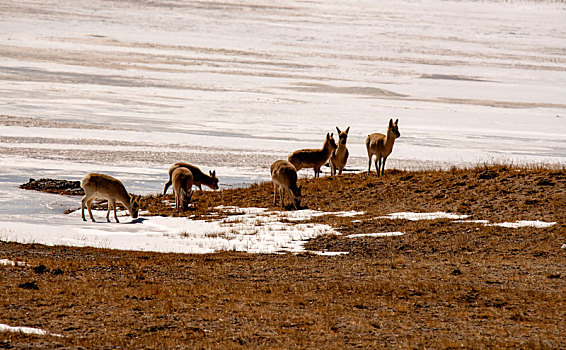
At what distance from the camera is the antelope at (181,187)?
20.5m

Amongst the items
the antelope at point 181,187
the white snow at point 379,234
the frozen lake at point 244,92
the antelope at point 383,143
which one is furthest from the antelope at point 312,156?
the white snow at point 379,234

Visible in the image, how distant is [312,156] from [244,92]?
25.2 metres

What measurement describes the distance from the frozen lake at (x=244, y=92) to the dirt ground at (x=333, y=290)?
26.4ft

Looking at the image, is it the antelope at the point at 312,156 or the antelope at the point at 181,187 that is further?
the antelope at the point at 312,156

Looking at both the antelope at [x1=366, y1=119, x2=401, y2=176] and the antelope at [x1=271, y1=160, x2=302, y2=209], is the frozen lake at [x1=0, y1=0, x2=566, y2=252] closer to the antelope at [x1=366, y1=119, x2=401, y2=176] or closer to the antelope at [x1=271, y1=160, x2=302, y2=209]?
the antelope at [x1=366, y1=119, x2=401, y2=176]

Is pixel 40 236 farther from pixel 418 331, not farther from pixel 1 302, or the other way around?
pixel 418 331

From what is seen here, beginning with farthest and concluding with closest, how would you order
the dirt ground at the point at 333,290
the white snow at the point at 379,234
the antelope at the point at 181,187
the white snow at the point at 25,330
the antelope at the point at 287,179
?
1. the antelope at the point at 181,187
2. the antelope at the point at 287,179
3. the white snow at the point at 379,234
4. the dirt ground at the point at 333,290
5. the white snow at the point at 25,330

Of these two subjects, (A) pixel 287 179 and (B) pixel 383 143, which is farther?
(B) pixel 383 143

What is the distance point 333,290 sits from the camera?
36.5ft

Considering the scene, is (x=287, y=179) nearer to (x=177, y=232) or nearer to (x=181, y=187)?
(x=181, y=187)

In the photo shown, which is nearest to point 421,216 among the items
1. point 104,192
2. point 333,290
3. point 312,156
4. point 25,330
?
point 333,290

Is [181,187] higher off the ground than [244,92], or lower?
lower

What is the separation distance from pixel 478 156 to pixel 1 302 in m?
25.1

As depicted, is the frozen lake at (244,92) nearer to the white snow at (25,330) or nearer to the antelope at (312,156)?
the antelope at (312,156)
